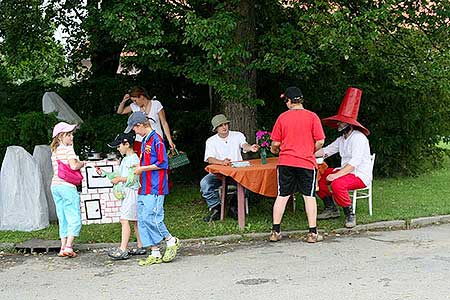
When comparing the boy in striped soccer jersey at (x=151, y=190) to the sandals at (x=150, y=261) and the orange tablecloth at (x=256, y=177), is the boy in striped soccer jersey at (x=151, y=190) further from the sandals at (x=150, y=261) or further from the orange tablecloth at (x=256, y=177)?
the orange tablecloth at (x=256, y=177)

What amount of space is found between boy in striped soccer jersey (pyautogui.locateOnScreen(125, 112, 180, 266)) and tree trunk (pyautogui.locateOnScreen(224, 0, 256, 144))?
9.32 ft

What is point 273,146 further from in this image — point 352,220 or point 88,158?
point 88,158

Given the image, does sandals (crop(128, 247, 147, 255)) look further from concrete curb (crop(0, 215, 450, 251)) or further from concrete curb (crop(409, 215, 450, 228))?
concrete curb (crop(409, 215, 450, 228))

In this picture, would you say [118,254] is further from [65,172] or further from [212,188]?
[212,188]

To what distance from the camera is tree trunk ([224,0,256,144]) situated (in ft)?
34.7

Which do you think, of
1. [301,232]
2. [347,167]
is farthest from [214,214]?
[347,167]

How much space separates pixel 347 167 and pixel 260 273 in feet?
8.88

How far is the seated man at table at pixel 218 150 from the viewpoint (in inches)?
391

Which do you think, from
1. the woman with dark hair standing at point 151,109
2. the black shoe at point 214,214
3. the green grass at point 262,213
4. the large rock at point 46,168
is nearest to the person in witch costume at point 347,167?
the green grass at point 262,213

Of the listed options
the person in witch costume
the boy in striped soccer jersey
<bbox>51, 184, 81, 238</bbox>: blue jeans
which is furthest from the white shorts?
the person in witch costume

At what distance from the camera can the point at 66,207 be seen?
28.1 ft

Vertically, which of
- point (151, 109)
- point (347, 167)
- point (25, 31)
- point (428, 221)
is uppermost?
point (25, 31)

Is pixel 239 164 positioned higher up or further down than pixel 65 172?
further down

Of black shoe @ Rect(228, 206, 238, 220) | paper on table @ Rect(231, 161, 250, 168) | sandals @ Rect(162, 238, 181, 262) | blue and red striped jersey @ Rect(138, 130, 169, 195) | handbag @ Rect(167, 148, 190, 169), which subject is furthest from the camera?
black shoe @ Rect(228, 206, 238, 220)
